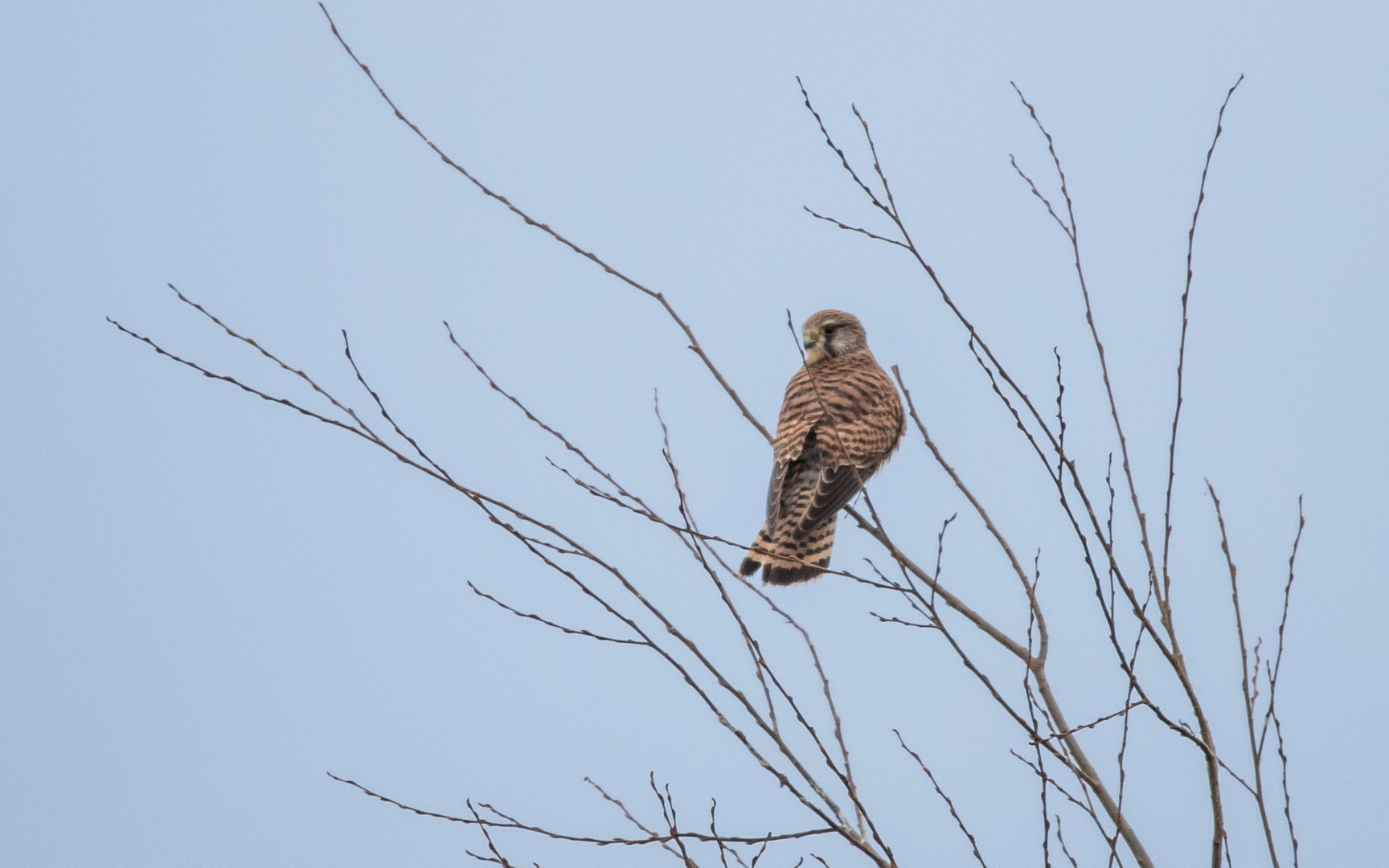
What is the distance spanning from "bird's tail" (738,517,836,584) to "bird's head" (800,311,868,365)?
1.06 m

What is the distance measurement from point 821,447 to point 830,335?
3.31 feet

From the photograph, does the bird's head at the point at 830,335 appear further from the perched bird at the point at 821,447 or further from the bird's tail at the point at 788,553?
the bird's tail at the point at 788,553

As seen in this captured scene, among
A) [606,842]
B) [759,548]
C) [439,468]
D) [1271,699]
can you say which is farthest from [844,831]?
[759,548]

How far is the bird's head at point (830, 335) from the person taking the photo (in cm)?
466

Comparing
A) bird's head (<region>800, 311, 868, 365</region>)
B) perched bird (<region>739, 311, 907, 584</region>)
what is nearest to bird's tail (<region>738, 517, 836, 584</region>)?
perched bird (<region>739, 311, 907, 584</region>)

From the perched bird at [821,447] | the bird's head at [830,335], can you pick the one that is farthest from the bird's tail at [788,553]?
the bird's head at [830,335]

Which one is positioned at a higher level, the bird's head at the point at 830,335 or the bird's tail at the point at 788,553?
the bird's head at the point at 830,335

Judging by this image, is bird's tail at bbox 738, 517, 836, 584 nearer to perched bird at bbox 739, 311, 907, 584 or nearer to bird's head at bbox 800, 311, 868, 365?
perched bird at bbox 739, 311, 907, 584

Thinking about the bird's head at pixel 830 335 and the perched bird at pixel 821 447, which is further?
the bird's head at pixel 830 335

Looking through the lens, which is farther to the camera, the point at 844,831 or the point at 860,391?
the point at 860,391

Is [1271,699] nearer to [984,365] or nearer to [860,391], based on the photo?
[984,365]

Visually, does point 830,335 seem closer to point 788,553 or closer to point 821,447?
Result: point 821,447

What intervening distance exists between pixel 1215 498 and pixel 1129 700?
33cm

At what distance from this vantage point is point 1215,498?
188cm
